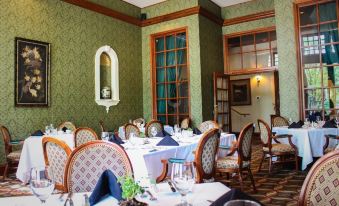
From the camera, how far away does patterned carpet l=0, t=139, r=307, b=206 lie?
3615 millimetres

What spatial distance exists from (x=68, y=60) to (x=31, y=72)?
0.92 m

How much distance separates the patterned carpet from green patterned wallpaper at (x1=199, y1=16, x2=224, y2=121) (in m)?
2.57

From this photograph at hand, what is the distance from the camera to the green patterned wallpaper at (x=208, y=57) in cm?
769

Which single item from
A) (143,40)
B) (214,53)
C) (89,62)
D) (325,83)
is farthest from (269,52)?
(89,62)

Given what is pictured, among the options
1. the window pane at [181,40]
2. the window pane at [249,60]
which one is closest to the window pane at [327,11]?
the window pane at [249,60]

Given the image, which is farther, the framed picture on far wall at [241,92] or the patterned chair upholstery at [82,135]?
the framed picture on far wall at [241,92]

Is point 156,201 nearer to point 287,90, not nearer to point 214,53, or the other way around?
point 287,90

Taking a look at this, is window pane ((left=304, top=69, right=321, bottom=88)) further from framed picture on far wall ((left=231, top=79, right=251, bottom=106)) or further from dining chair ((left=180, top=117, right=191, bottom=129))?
framed picture on far wall ((left=231, top=79, right=251, bottom=106))

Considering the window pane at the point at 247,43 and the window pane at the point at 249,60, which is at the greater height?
the window pane at the point at 247,43

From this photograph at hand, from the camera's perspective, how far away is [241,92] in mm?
12578

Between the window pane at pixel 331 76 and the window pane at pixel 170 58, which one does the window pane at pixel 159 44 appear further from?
the window pane at pixel 331 76

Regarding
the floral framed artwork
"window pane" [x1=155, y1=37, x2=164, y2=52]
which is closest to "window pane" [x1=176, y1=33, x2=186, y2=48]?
"window pane" [x1=155, y1=37, x2=164, y2=52]

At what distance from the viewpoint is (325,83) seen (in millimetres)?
6457

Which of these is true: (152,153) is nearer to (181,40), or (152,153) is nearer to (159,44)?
(181,40)
